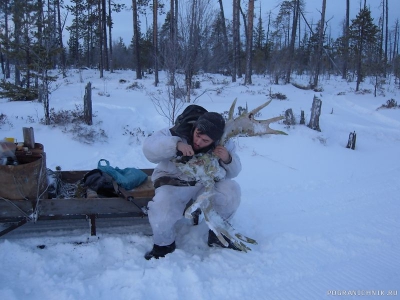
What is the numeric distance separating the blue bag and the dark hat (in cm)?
116

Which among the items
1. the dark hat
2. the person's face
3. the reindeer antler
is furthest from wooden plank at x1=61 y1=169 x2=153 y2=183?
the reindeer antler

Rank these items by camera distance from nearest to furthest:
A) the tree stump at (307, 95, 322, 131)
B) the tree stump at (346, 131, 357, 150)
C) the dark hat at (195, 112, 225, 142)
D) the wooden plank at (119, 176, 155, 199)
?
the dark hat at (195, 112, 225, 142) < the wooden plank at (119, 176, 155, 199) < the tree stump at (346, 131, 357, 150) < the tree stump at (307, 95, 322, 131)

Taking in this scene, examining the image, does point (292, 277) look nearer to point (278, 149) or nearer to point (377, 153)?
point (278, 149)

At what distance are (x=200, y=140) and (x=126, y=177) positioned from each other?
1.14 metres

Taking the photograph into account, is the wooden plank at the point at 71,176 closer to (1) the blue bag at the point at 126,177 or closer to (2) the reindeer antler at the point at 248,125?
(1) the blue bag at the point at 126,177

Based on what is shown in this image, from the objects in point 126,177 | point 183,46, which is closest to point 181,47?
point 183,46

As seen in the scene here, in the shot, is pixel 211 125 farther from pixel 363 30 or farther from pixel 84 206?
pixel 363 30

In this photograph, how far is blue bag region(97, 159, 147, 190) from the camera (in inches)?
144

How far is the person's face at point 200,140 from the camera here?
3.12 meters

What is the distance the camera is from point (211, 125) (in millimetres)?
3055

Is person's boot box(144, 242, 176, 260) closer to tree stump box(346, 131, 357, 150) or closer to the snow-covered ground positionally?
the snow-covered ground

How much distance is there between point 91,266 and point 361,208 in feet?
12.7

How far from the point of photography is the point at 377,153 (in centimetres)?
901

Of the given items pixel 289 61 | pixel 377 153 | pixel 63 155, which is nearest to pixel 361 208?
pixel 377 153
